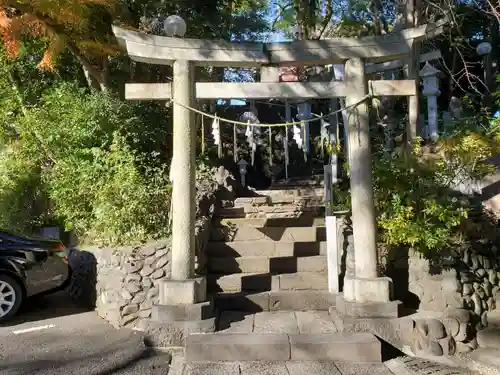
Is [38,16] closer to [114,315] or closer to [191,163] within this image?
[191,163]

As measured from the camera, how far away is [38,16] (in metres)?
8.02

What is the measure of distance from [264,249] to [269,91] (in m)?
2.87

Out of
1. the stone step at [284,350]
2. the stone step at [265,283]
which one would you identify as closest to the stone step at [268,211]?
the stone step at [265,283]

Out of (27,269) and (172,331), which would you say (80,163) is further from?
(172,331)

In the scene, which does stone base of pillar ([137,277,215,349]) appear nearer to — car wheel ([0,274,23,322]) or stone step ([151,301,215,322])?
stone step ([151,301,215,322])

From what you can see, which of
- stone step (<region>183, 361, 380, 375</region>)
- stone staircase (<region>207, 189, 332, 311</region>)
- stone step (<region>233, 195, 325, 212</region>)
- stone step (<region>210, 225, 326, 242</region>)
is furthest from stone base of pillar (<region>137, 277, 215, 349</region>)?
stone step (<region>233, 195, 325, 212</region>)

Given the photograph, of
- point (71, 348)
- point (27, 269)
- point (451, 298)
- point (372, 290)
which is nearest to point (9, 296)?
point (27, 269)

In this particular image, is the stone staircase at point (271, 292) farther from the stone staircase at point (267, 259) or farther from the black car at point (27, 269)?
the black car at point (27, 269)

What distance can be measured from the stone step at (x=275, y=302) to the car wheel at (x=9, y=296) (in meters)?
2.94

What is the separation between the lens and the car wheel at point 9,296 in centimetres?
609

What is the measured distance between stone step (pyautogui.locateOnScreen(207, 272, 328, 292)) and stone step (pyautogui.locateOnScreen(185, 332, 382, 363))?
158cm

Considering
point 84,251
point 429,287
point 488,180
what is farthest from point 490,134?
point 84,251

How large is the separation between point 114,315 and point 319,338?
2934 millimetres

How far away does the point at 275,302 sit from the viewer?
604cm
